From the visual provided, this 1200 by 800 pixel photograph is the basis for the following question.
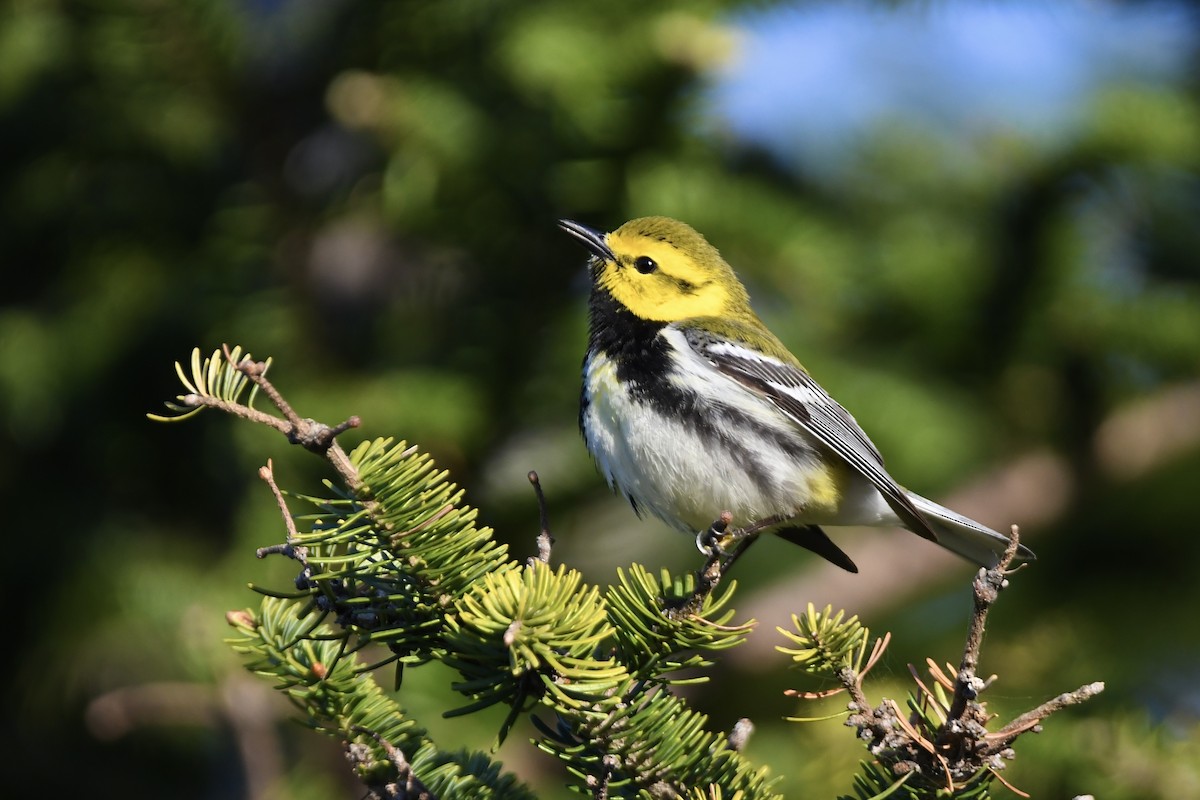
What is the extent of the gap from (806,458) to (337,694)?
1870 mm

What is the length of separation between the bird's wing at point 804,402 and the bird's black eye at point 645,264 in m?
0.29

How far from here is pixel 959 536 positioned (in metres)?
3.31

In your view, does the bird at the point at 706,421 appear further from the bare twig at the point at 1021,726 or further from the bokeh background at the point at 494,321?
the bare twig at the point at 1021,726

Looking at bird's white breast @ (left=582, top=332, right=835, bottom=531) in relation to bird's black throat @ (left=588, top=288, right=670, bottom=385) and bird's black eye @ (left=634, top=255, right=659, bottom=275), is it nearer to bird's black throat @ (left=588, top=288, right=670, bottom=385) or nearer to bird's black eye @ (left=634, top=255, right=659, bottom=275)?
bird's black throat @ (left=588, top=288, right=670, bottom=385)

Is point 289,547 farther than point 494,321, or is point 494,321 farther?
point 494,321

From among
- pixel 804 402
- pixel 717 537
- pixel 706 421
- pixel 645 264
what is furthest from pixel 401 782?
pixel 645 264

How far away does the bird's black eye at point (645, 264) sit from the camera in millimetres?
3592

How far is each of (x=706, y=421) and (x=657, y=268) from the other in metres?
0.64

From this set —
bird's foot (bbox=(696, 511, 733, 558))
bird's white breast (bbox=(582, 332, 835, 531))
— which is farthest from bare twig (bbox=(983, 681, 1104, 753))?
bird's white breast (bbox=(582, 332, 835, 531))

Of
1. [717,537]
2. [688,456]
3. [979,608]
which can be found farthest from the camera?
[688,456]

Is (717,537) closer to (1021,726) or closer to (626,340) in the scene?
(1021,726)

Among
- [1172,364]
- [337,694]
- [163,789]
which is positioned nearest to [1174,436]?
[1172,364]

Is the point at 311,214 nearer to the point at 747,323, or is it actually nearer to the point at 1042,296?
the point at 747,323

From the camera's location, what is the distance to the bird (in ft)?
10.2
